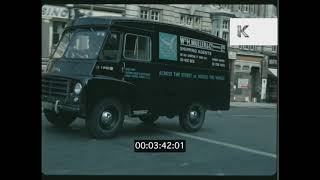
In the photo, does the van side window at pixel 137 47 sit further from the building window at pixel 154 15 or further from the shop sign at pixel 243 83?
the shop sign at pixel 243 83

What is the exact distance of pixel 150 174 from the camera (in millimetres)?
5875

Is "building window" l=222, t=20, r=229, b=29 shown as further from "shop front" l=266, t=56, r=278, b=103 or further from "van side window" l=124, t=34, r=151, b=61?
"van side window" l=124, t=34, r=151, b=61

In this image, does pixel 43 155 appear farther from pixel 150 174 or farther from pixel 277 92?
pixel 277 92

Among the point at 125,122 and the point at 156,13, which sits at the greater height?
the point at 156,13

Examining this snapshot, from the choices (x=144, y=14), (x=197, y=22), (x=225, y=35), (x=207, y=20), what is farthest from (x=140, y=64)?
(x=225, y=35)

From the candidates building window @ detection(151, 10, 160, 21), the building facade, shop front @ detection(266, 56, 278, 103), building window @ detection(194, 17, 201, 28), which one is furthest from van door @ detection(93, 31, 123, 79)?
shop front @ detection(266, 56, 278, 103)

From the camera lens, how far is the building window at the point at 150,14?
19.4 ft

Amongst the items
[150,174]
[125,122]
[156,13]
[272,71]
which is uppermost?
[156,13]
